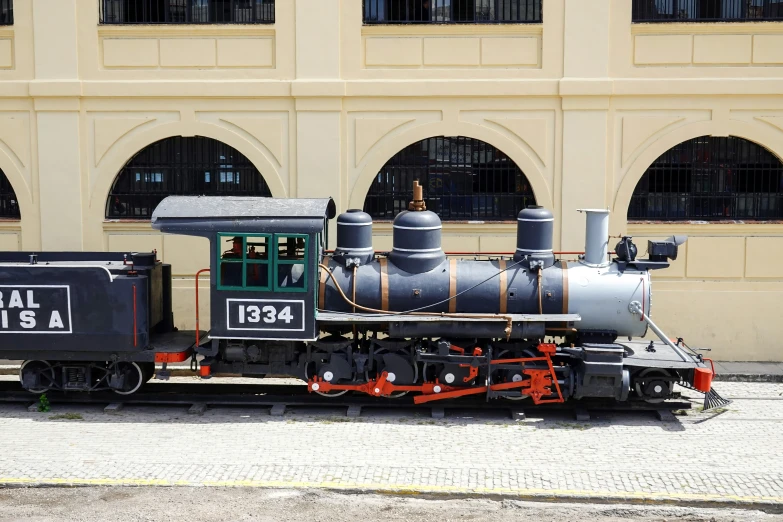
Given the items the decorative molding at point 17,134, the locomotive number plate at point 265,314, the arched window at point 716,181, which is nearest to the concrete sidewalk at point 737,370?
the locomotive number plate at point 265,314

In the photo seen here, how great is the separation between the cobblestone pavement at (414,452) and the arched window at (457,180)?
411 centimetres

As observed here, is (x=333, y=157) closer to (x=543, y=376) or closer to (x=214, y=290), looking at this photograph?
(x=214, y=290)

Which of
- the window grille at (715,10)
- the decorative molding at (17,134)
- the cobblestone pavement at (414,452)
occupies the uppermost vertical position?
the window grille at (715,10)

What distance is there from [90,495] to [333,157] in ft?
23.3

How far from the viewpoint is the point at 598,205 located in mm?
14086

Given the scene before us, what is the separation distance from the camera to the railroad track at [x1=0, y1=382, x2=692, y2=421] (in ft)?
37.8

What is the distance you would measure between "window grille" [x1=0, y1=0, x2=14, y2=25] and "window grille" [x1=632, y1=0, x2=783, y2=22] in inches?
407

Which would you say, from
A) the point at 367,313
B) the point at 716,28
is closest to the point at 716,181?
the point at 716,28

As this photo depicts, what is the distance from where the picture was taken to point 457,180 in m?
14.4

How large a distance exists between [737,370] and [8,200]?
40.5 ft

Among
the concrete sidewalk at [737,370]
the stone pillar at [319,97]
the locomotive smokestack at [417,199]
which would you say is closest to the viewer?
the locomotive smokestack at [417,199]

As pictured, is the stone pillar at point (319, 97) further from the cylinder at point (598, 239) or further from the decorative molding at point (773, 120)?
the decorative molding at point (773, 120)

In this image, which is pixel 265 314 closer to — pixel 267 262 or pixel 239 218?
pixel 267 262

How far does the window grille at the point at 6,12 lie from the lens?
1453 cm
